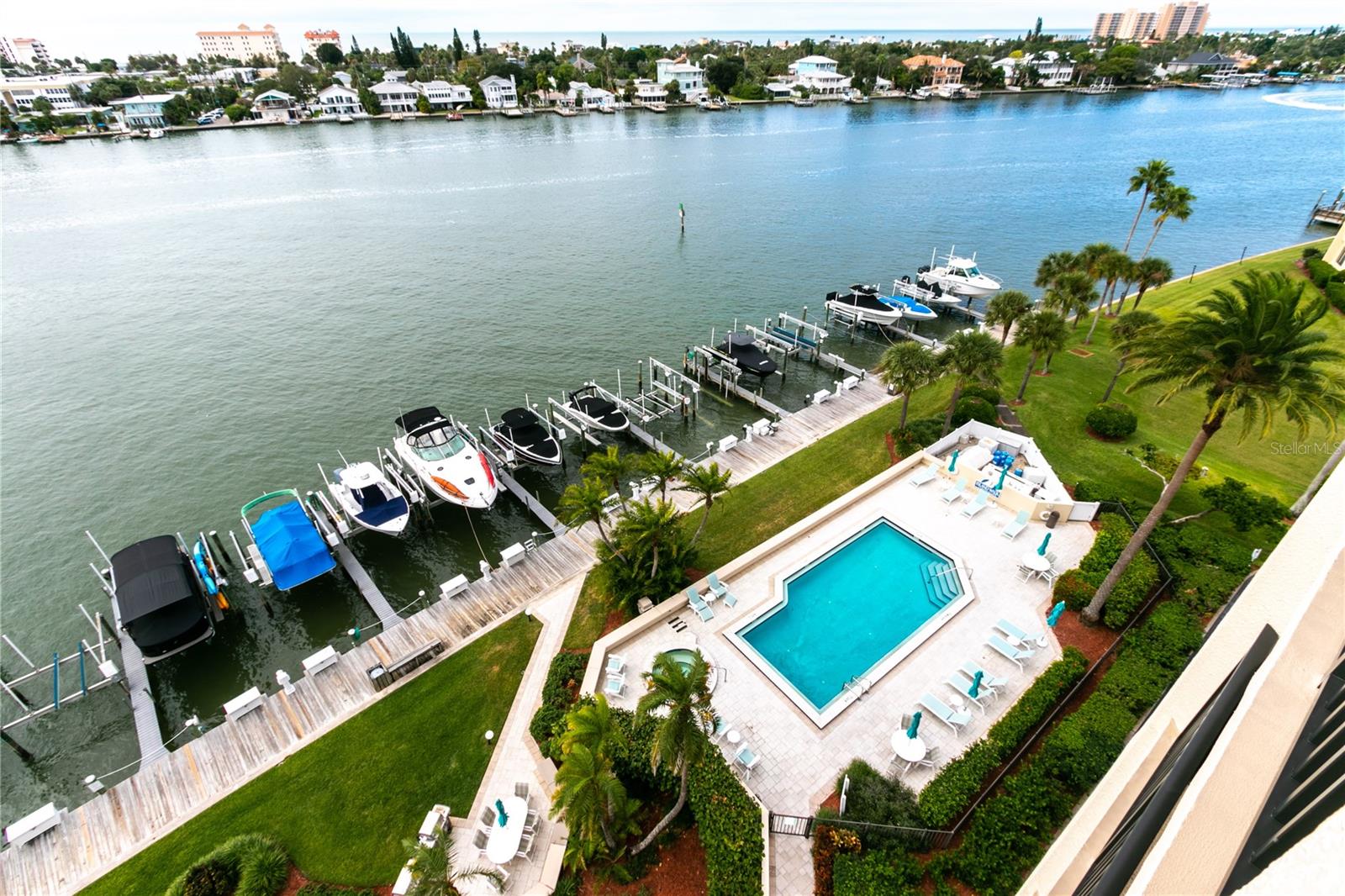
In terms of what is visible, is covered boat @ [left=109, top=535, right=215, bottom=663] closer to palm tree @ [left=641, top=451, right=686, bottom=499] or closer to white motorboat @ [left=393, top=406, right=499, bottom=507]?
white motorboat @ [left=393, top=406, right=499, bottom=507]

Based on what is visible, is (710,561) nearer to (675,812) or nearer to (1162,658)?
(675,812)

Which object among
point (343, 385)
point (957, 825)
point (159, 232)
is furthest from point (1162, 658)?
point (159, 232)

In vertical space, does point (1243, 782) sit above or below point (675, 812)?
above

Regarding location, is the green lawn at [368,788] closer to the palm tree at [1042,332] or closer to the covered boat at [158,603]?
the covered boat at [158,603]

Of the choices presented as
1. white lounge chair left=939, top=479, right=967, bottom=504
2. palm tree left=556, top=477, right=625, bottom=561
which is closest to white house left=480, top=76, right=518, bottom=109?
palm tree left=556, top=477, right=625, bottom=561

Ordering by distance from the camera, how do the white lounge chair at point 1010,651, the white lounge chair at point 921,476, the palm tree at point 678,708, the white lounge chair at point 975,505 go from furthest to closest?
the white lounge chair at point 921,476 → the white lounge chair at point 975,505 → the white lounge chair at point 1010,651 → the palm tree at point 678,708

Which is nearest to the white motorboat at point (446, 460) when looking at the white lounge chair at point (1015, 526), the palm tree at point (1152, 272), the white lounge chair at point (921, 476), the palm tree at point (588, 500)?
the palm tree at point (588, 500)

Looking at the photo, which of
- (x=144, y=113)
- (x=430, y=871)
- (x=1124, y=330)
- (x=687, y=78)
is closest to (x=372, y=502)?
(x=430, y=871)
